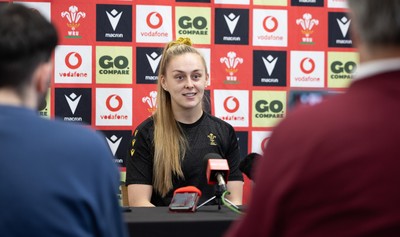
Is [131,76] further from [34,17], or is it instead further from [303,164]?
[303,164]

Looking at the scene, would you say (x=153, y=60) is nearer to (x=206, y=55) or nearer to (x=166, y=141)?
(x=206, y=55)

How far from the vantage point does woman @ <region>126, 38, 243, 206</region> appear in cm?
291

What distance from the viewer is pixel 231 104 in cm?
383

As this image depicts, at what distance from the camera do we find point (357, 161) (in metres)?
0.86

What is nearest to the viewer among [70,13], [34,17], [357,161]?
[357,161]

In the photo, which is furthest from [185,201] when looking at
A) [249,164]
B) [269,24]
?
[269,24]

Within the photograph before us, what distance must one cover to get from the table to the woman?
80 centimetres

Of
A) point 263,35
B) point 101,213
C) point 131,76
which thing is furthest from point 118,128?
point 101,213

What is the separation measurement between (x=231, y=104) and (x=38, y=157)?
2741 millimetres

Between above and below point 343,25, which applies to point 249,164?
below

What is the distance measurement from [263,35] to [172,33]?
566 mm

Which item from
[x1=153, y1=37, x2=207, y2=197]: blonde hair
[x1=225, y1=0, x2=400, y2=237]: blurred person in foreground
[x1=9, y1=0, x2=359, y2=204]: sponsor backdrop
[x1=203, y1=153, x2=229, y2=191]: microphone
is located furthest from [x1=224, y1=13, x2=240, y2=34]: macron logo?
[x1=225, y1=0, x2=400, y2=237]: blurred person in foreground

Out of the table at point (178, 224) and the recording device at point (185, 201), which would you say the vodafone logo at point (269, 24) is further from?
the table at point (178, 224)

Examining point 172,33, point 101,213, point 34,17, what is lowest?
point 101,213
